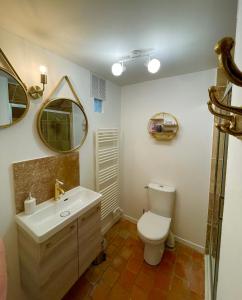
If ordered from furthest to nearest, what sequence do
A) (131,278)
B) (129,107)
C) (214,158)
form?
1. (129,107)
2. (214,158)
3. (131,278)

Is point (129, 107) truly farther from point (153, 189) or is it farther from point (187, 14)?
point (187, 14)

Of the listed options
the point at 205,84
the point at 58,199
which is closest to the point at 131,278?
the point at 58,199

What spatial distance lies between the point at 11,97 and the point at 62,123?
50 centimetres

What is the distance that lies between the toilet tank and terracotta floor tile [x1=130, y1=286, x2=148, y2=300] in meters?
0.85

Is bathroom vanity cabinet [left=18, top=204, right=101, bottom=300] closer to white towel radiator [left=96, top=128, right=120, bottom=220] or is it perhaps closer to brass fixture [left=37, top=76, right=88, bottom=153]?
white towel radiator [left=96, top=128, right=120, bottom=220]

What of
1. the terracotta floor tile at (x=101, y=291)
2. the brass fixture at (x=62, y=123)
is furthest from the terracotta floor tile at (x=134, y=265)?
the brass fixture at (x=62, y=123)

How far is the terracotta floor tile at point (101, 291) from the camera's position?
56.8 inches

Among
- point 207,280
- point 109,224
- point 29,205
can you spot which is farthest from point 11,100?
point 207,280

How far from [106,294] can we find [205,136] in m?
2.02

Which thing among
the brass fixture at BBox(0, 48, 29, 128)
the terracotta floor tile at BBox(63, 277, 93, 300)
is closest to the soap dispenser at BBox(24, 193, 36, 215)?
the brass fixture at BBox(0, 48, 29, 128)

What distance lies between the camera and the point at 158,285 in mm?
1562

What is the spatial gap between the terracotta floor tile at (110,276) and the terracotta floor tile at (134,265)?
6.5 inches

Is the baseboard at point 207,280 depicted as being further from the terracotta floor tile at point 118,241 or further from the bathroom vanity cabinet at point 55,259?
the bathroom vanity cabinet at point 55,259

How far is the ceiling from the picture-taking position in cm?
88
